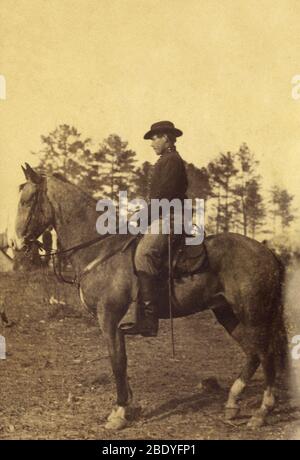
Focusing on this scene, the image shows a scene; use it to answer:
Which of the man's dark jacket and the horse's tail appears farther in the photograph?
the horse's tail

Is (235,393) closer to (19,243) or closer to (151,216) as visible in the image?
(151,216)

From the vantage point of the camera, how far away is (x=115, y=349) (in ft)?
18.6

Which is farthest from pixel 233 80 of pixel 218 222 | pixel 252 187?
pixel 218 222

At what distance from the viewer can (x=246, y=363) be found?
5754 millimetres

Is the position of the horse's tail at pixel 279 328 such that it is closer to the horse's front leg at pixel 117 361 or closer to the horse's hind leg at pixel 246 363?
the horse's hind leg at pixel 246 363

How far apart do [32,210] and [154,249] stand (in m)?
1.47

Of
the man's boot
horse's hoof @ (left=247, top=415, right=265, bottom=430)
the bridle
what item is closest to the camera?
the man's boot

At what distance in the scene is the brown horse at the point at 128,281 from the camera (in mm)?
5672

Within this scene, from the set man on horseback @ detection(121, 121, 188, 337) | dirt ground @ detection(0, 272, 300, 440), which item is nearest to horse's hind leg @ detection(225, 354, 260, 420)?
dirt ground @ detection(0, 272, 300, 440)

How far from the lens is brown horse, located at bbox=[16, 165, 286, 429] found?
5672 mm

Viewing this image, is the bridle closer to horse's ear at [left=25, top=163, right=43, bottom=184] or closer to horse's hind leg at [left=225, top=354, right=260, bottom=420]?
horse's ear at [left=25, top=163, right=43, bottom=184]

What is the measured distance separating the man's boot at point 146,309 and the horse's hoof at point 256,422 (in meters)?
1.48

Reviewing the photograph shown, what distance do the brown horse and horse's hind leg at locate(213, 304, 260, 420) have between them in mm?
11

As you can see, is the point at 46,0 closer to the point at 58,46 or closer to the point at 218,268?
the point at 58,46
